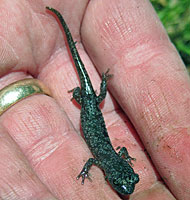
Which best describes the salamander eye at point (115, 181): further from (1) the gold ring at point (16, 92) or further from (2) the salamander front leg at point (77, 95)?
(1) the gold ring at point (16, 92)

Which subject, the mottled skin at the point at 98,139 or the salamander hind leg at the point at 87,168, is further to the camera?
the salamander hind leg at the point at 87,168

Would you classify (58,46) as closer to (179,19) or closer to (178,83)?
(178,83)

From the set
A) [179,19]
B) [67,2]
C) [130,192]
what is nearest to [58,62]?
[67,2]

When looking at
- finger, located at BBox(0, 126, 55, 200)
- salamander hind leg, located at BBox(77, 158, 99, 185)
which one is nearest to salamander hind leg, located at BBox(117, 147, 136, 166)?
salamander hind leg, located at BBox(77, 158, 99, 185)

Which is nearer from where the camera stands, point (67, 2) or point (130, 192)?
point (130, 192)

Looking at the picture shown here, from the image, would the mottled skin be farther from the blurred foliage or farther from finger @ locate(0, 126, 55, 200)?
the blurred foliage

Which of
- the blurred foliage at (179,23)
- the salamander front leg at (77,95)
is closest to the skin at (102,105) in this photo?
the salamander front leg at (77,95)

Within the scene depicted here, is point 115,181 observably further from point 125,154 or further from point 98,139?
point 98,139
